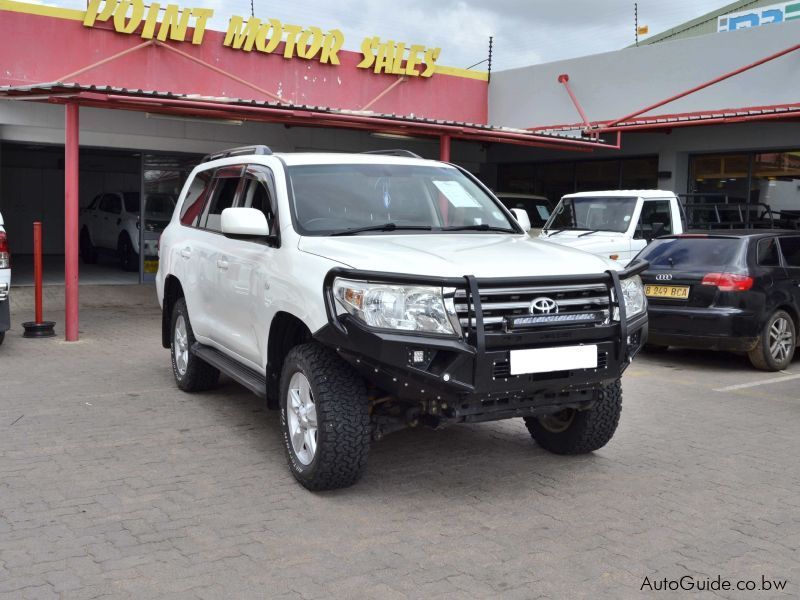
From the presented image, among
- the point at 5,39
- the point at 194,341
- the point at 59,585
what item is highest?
the point at 5,39

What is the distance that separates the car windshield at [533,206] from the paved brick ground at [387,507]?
936 centimetres

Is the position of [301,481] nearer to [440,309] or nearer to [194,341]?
[440,309]

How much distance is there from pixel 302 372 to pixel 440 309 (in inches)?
38.5

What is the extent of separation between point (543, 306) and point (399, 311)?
0.78 meters

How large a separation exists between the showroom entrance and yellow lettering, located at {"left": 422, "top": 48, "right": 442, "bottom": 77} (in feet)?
17.1

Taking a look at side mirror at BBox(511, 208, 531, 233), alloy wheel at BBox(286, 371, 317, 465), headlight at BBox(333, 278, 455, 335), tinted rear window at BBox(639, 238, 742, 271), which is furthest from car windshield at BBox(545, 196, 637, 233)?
headlight at BBox(333, 278, 455, 335)

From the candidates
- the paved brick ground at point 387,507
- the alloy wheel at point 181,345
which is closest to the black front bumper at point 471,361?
the paved brick ground at point 387,507

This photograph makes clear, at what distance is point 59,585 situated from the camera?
368cm

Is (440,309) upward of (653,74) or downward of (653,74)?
downward

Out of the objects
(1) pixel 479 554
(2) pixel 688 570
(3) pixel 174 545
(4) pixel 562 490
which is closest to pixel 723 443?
(4) pixel 562 490

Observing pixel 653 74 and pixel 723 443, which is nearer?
pixel 723 443

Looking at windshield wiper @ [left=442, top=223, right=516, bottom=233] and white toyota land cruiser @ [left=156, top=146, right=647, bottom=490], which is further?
windshield wiper @ [left=442, top=223, right=516, bottom=233]

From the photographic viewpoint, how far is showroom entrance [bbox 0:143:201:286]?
17.2m

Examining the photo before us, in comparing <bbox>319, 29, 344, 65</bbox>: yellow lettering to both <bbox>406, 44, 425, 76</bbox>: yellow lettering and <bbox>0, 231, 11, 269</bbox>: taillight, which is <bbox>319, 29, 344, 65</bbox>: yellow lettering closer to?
<bbox>406, 44, 425, 76</bbox>: yellow lettering
